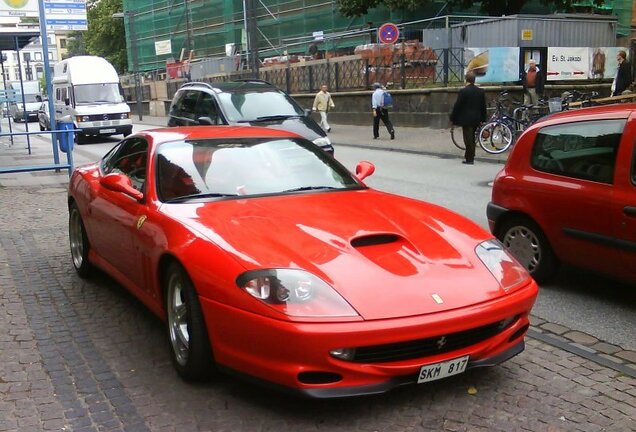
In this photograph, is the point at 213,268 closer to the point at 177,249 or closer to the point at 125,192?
the point at 177,249

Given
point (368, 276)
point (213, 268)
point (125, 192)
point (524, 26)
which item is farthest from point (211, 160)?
point (524, 26)

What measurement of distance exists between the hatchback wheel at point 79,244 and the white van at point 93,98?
54.4 feet

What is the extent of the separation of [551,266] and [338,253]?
2.70 metres

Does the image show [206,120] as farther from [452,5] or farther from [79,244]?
[452,5]

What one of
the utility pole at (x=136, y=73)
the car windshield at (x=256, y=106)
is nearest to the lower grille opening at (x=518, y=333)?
the car windshield at (x=256, y=106)

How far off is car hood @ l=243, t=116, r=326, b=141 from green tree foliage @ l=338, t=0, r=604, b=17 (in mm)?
19400

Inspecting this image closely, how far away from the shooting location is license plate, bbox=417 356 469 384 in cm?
327

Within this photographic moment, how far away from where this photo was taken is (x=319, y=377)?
3201 millimetres

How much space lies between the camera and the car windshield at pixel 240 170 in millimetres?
4422

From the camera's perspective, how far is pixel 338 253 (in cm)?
351

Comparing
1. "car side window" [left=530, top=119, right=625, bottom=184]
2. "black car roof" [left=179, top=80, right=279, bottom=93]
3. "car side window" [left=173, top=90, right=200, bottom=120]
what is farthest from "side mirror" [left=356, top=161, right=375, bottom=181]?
"car side window" [left=173, top=90, right=200, bottom=120]

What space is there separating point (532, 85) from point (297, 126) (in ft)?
33.3

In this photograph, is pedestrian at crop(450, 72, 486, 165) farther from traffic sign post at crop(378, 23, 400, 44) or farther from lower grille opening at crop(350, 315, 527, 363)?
lower grille opening at crop(350, 315, 527, 363)

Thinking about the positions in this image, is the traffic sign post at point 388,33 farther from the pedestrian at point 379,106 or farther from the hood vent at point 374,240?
the hood vent at point 374,240
